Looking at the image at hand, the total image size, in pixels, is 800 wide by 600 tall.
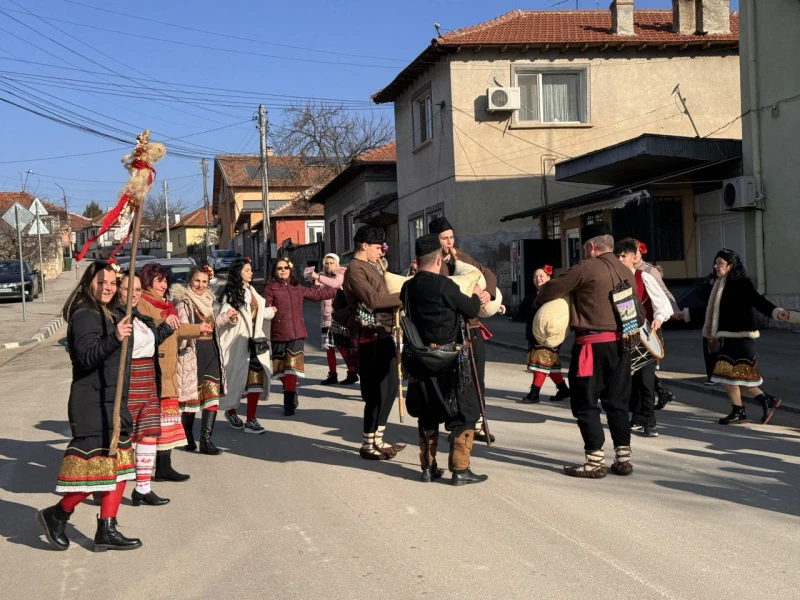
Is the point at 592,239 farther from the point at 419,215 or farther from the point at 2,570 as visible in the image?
the point at 419,215

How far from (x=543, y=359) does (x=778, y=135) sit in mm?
9546

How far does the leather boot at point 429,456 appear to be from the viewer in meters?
6.71

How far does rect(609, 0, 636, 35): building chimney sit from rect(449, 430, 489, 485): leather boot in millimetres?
21157

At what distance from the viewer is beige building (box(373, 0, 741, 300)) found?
82.1 feet

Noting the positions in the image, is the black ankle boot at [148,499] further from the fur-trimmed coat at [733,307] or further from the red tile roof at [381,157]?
the red tile roof at [381,157]

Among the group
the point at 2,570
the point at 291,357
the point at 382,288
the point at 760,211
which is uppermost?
the point at 760,211

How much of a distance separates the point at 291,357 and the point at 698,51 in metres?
19.7

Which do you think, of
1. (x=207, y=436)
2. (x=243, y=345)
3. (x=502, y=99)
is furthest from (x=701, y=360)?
(x=502, y=99)

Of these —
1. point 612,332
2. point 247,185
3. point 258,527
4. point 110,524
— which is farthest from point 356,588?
point 247,185

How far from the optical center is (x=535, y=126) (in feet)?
83.0

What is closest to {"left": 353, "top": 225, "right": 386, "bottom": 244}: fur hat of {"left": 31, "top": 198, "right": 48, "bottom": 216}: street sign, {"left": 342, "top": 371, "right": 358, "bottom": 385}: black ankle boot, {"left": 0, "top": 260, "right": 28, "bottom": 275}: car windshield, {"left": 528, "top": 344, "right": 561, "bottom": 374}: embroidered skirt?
{"left": 528, "top": 344, "right": 561, "bottom": 374}: embroidered skirt

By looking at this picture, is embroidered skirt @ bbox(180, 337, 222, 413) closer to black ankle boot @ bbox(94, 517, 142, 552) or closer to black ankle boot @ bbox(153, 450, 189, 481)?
black ankle boot @ bbox(153, 450, 189, 481)

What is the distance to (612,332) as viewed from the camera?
6.72m

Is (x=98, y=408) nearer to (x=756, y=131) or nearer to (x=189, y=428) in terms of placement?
(x=189, y=428)
